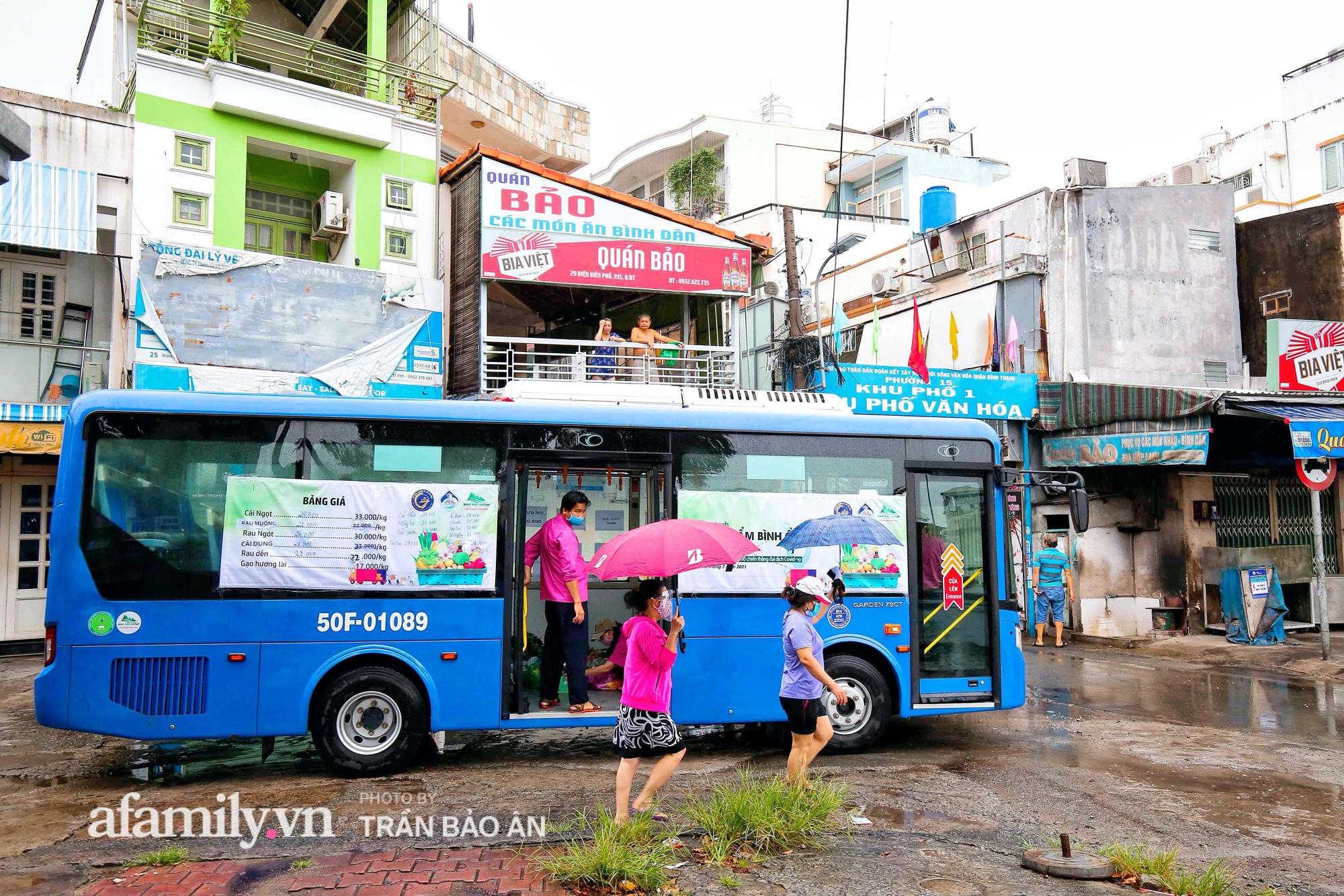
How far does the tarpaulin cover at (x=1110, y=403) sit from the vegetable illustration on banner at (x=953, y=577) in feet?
30.1

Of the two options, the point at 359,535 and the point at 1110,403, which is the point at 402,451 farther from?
the point at 1110,403

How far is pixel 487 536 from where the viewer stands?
311 inches

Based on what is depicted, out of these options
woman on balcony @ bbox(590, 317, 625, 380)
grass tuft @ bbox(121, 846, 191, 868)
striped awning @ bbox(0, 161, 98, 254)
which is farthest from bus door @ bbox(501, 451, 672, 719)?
striped awning @ bbox(0, 161, 98, 254)

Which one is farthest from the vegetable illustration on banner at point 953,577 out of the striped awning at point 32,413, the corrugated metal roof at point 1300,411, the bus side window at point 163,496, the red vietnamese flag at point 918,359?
the striped awning at point 32,413

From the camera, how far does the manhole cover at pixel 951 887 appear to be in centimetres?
498

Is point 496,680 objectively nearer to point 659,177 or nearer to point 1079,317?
point 1079,317

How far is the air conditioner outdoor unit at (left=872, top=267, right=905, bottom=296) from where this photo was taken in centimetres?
2345

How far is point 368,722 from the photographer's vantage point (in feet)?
24.8

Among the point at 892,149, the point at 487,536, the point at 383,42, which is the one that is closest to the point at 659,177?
the point at 892,149

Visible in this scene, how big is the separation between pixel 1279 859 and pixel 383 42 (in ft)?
60.8

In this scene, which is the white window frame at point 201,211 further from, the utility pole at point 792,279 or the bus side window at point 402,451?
the utility pole at point 792,279

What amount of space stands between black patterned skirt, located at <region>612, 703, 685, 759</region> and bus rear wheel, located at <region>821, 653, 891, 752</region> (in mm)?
3134

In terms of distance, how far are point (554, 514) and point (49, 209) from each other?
10.6 meters

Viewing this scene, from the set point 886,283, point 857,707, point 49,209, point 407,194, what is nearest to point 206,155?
point 49,209
